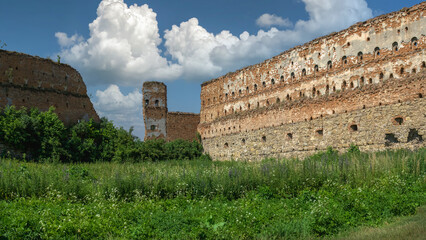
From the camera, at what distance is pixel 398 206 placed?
8.89 metres

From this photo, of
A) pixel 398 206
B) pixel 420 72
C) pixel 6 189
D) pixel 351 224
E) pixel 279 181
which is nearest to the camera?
pixel 351 224

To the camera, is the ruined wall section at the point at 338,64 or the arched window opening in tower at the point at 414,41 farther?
the ruined wall section at the point at 338,64

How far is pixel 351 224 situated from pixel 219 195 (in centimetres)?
393

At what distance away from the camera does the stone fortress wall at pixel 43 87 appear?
928 inches

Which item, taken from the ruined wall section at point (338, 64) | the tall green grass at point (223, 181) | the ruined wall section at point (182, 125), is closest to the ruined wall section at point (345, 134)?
the ruined wall section at point (338, 64)

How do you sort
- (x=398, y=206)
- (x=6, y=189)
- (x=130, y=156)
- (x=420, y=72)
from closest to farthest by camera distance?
(x=398, y=206) → (x=6, y=189) → (x=420, y=72) → (x=130, y=156)

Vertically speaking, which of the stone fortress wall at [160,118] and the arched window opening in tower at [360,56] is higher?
the arched window opening in tower at [360,56]

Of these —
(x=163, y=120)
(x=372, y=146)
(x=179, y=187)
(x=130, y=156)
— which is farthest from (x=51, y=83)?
(x=372, y=146)

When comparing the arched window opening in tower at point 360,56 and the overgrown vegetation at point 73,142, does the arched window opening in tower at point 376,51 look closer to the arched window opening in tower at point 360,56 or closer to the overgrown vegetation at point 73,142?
the arched window opening in tower at point 360,56

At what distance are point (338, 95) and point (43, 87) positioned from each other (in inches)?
727

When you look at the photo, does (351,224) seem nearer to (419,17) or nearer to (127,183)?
(127,183)

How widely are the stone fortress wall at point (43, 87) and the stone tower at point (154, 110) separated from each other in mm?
4359

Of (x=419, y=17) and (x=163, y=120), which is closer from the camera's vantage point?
(x=419, y=17)

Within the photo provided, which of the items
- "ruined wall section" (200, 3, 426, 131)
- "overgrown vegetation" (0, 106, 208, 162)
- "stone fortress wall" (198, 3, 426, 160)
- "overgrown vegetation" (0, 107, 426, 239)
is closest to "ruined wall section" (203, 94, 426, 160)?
"stone fortress wall" (198, 3, 426, 160)
